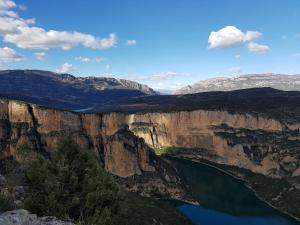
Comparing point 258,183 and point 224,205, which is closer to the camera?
point 224,205

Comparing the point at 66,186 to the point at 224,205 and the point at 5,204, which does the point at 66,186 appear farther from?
the point at 224,205

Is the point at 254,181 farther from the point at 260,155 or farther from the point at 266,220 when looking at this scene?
the point at 266,220

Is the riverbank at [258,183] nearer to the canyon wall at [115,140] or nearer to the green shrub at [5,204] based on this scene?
the canyon wall at [115,140]

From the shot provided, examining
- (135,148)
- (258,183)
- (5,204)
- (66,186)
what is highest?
(66,186)

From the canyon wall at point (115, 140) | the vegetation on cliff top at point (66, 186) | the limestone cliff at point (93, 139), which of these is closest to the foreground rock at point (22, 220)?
the vegetation on cliff top at point (66, 186)

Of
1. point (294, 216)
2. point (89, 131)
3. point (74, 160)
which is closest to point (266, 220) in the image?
point (294, 216)

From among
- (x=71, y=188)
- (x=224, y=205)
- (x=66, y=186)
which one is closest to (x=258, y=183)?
(x=224, y=205)
